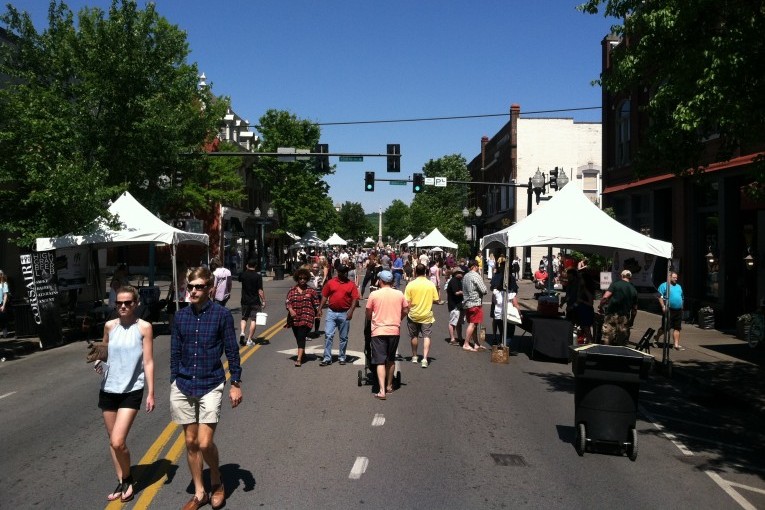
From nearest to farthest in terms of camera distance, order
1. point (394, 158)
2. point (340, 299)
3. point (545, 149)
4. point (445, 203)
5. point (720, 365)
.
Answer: point (340, 299) → point (720, 365) → point (394, 158) → point (545, 149) → point (445, 203)

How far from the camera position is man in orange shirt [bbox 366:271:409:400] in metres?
9.84

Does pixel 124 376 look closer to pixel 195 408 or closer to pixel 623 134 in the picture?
pixel 195 408

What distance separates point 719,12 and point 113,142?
51.1ft

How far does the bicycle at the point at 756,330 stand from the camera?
585 inches

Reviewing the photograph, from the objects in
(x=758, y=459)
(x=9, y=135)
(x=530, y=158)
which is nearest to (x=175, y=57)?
(x=9, y=135)

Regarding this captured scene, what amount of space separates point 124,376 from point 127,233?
12.5 m

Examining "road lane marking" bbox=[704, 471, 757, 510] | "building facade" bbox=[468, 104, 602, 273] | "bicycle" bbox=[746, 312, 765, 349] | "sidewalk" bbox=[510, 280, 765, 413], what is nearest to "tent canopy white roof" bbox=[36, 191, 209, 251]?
"sidewalk" bbox=[510, 280, 765, 413]

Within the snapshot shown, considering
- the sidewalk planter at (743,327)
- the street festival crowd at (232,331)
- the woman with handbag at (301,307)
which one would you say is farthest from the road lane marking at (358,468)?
the sidewalk planter at (743,327)

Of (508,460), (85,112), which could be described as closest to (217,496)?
(508,460)

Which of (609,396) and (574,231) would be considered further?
(574,231)

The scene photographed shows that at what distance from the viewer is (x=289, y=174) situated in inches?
2293

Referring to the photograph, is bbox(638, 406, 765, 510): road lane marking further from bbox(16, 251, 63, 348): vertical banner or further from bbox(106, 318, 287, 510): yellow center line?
bbox(16, 251, 63, 348): vertical banner

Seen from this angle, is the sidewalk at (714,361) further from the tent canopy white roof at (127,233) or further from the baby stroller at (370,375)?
the baby stroller at (370,375)

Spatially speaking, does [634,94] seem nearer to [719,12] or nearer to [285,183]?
[719,12]
